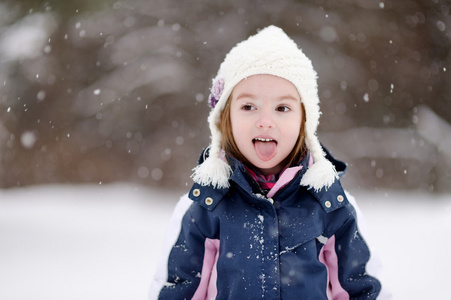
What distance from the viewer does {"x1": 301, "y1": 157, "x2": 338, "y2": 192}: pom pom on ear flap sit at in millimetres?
1714

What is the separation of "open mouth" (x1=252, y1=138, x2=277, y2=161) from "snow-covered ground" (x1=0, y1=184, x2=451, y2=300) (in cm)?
176

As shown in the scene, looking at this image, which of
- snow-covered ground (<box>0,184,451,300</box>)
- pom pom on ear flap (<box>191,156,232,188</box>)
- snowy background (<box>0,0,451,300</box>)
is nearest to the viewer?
pom pom on ear flap (<box>191,156,232,188</box>)

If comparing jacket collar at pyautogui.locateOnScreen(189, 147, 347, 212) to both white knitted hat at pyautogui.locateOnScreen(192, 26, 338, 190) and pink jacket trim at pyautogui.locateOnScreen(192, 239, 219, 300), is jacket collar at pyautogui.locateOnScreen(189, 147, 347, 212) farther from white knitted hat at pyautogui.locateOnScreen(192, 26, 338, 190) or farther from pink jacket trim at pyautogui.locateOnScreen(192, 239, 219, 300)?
pink jacket trim at pyautogui.locateOnScreen(192, 239, 219, 300)

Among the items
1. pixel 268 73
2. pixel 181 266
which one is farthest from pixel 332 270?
pixel 268 73

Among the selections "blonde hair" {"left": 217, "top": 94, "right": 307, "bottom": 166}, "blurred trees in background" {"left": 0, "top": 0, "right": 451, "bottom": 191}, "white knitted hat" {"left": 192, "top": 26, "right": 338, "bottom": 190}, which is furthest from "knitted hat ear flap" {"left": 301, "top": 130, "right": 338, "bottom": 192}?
"blurred trees in background" {"left": 0, "top": 0, "right": 451, "bottom": 191}

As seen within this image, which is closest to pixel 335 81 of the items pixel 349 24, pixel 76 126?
pixel 349 24

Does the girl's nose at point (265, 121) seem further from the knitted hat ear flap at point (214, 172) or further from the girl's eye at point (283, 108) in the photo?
the knitted hat ear flap at point (214, 172)

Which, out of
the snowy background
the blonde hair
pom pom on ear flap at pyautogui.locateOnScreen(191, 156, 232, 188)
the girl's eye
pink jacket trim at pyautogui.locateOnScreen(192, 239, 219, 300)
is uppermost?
the snowy background

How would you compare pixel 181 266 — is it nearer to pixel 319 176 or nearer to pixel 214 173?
pixel 214 173

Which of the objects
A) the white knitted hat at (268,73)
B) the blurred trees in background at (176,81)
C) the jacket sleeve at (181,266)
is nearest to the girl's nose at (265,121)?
the white knitted hat at (268,73)

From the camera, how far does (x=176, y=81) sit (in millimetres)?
7773

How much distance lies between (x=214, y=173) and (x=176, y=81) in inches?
245

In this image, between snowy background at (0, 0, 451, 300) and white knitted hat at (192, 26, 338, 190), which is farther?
snowy background at (0, 0, 451, 300)

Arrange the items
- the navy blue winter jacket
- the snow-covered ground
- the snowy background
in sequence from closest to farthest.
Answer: the navy blue winter jacket → the snow-covered ground → the snowy background
